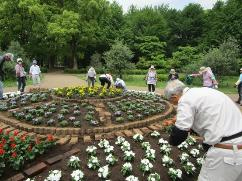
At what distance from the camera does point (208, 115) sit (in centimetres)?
340

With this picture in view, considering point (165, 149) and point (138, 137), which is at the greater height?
point (138, 137)

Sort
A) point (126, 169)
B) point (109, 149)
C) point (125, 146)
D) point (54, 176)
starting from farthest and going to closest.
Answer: point (125, 146)
point (109, 149)
point (126, 169)
point (54, 176)

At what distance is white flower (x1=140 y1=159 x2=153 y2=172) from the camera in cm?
493

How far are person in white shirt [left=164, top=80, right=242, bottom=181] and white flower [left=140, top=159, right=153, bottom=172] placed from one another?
1.54m

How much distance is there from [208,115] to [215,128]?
0.15m

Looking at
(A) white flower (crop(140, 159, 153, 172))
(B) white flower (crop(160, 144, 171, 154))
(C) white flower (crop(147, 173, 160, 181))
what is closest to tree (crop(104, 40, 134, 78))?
(B) white flower (crop(160, 144, 171, 154))

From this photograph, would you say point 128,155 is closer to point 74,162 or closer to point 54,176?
point 74,162

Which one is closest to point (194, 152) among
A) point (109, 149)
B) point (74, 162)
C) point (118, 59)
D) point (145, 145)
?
point (145, 145)

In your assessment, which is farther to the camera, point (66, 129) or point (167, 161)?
point (66, 129)

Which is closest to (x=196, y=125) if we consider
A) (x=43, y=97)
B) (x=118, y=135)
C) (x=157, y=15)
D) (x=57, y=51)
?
(x=118, y=135)

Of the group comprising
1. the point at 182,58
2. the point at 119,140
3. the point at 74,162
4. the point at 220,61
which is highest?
the point at 182,58

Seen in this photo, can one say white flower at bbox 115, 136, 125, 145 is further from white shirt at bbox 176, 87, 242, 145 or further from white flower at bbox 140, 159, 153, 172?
white shirt at bbox 176, 87, 242, 145

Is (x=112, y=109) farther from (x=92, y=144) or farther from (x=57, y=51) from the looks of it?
(x=57, y=51)

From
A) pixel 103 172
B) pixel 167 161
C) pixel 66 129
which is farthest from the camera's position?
pixel 66 129
